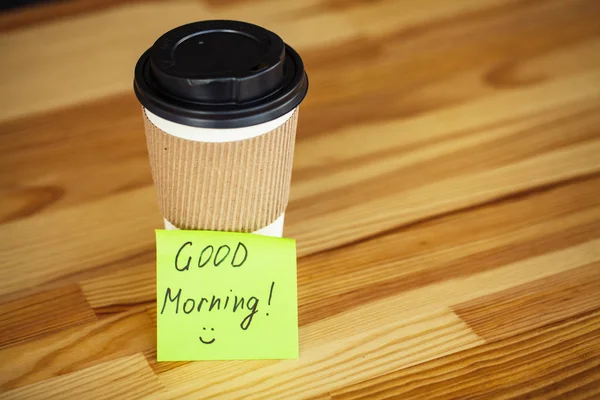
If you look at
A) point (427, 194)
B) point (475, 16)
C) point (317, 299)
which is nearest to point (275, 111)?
point (317, 299)

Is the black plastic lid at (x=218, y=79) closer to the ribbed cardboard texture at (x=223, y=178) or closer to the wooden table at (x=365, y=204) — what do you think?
the ribbed cardboard texture at (x=223, y=178)

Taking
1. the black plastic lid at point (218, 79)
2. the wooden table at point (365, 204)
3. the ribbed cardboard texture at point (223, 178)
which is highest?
the black plastic lid at point (218, 79)

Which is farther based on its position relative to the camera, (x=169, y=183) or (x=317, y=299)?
(x=317, y=299)

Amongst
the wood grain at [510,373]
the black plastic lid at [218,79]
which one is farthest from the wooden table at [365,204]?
the black plastic lid at [218,79]

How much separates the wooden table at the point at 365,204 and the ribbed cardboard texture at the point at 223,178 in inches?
5.8

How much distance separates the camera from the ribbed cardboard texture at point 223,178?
74 centimetres

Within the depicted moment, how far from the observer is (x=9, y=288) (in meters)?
0.90

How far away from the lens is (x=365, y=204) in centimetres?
104

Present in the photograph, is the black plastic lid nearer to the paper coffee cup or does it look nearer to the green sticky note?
the paper coffee cup

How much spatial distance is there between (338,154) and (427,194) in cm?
15

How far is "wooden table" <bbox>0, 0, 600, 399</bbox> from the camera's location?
0.81m

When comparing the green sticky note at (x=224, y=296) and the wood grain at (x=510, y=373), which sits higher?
the green sticky note at (x=224, y=296)

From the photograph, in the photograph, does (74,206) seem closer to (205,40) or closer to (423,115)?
(205,40)

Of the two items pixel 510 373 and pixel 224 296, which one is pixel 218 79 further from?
pixel 510 373
